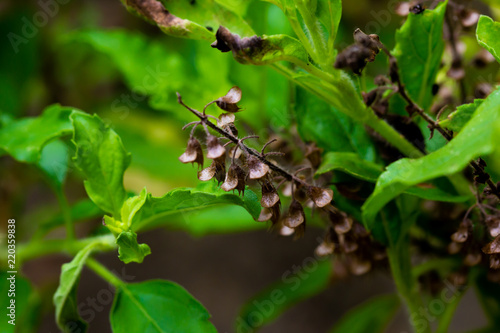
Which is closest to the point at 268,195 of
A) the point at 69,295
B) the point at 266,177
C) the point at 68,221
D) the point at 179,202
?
the point at 266,177

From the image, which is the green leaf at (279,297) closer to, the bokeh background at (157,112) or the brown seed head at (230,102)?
the bokeh background at (157,112)

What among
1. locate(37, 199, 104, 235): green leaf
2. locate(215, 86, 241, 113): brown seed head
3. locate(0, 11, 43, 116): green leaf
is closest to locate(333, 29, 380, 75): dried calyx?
locate(215, 86, 241, 113): brown seed head

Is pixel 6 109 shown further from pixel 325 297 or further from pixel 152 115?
pixel 325 297

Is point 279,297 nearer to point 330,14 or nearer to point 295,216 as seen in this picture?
point 295,216

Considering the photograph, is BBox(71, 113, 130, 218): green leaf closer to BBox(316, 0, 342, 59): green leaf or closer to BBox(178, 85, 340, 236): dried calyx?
BBox(178, 85, 340, 236): dried calyx

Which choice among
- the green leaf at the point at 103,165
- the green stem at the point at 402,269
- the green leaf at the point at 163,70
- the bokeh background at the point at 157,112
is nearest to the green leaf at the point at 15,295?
the bokeh background at the point at 157,112
